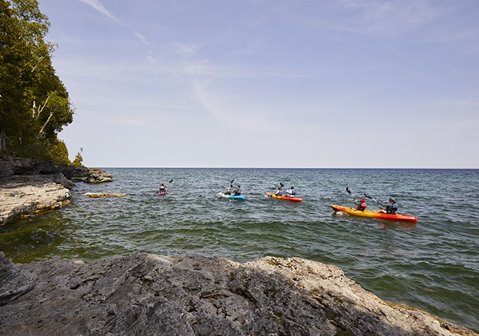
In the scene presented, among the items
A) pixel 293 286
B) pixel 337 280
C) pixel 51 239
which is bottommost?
pixel 51 239

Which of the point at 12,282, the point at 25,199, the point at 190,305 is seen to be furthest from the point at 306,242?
the point at 25,199

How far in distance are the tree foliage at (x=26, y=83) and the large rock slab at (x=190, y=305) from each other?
2244 cm

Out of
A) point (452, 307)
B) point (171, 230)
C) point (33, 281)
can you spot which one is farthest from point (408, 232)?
point (33, 281)

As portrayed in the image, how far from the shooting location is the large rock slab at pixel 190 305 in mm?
3781

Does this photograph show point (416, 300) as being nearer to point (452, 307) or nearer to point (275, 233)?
point (452, 307)

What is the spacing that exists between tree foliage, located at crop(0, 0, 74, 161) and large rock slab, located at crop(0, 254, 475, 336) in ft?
73.6

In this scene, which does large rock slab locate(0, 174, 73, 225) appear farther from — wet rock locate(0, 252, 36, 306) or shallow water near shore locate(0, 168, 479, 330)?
wet rock locate(0, 252, 36, 306)

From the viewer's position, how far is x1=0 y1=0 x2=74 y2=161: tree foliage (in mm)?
20469

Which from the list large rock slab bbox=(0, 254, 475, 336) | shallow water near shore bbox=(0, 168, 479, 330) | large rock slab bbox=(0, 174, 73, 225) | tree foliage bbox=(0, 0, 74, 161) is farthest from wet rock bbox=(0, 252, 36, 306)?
tree foliage bbox=(0, 0, 74, 161)

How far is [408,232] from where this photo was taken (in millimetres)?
17391

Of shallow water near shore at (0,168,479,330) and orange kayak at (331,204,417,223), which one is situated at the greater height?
orange kayak at (331,204,417,223)

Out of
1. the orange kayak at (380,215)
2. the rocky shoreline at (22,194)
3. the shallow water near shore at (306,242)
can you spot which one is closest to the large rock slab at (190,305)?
the shallow water near shore at (306,242)

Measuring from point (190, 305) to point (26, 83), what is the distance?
1106 inches

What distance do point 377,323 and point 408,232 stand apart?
52.7 ft
